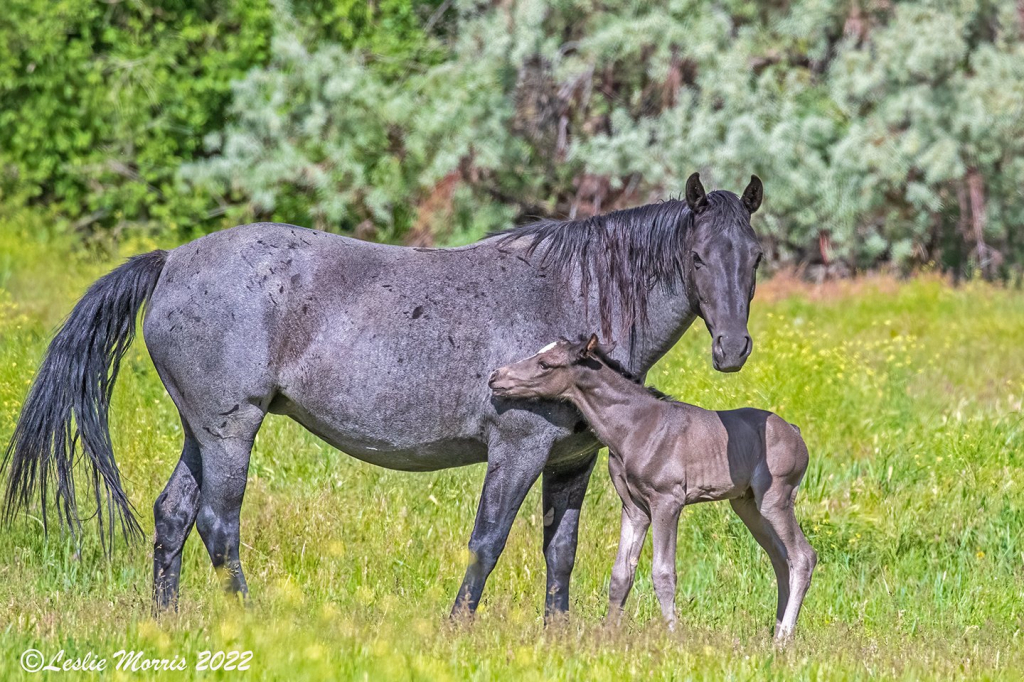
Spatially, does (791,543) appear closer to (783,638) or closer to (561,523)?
(783,638)

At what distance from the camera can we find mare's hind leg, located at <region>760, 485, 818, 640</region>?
18.8ft

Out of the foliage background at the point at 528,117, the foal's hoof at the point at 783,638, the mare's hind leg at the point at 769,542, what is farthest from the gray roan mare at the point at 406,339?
the foliage background at the point at 528,117

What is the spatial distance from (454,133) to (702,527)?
1007 cm

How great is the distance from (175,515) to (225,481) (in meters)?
0.40

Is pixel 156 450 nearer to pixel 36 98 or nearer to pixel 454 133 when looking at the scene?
pixel 454 133

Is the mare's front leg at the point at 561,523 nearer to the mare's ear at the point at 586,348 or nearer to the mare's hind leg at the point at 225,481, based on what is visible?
the mare's ear at the point at 586,348

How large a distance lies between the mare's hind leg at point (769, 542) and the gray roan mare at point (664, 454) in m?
0.12

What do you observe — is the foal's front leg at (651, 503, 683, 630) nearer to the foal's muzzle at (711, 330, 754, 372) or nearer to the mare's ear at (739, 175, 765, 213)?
the foal's muzzle at (711, 330, 754, 372)

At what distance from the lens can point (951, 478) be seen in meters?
8.11

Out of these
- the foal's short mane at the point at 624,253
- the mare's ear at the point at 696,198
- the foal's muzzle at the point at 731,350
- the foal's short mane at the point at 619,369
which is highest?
the mare's ear at the point at 696,198

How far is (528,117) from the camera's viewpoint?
17.2 m

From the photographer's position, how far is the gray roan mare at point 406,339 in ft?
18.1

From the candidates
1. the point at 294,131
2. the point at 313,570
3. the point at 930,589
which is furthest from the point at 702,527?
the point at 294,131

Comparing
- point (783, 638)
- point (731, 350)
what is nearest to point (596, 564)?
point (783, 638)
